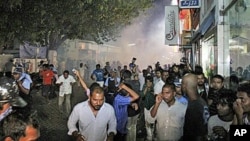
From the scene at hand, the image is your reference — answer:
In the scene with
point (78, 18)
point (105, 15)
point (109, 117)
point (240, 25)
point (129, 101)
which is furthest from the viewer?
point (105, 15)

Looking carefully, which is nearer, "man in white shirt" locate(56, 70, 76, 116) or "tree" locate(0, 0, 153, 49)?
"man in white shirt" locate(56, 70, 76, 116)

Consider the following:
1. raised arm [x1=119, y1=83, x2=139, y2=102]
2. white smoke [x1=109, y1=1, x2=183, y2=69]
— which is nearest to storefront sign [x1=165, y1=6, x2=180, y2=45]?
raised arm [x1=119, y1=83, x2=139, y2=102]

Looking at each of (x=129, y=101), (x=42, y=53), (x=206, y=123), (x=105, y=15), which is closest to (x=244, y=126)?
(x=206, y=123)

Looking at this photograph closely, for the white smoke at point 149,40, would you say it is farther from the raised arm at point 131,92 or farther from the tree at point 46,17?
the raised arm at point 131,92

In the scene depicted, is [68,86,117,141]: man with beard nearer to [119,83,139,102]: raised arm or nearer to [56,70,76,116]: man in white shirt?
[119,83,139,102]: raised arm

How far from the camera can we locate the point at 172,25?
21.2 metres

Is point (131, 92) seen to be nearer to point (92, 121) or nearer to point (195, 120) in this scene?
point (195, 120)

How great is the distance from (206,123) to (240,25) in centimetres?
476

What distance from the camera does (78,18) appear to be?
2188 centimetres

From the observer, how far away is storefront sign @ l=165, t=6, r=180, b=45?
21.1m

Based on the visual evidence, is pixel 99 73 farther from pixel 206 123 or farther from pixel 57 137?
pixel 206 123

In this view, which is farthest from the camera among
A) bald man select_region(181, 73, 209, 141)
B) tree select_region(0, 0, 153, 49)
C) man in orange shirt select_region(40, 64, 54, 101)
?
man in orange shirt select_region(40, 64, 54, 101)

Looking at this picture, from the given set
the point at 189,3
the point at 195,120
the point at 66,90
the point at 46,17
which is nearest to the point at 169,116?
the point at 195,120

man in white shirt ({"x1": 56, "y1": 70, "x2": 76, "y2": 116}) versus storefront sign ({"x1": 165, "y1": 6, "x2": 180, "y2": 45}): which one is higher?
storefront sign ({"x1": 165, "y1": 6, "x2": 180, "y2": 45})
